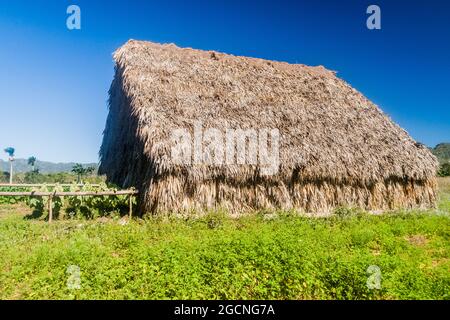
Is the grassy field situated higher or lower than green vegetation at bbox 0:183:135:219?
lower

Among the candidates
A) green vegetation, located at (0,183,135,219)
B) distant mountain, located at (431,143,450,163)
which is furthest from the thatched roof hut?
distant mountain, located at (431,143,450,163)

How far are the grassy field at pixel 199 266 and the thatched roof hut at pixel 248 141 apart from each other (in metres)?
2.41

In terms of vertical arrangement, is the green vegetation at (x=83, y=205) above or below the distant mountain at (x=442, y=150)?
below

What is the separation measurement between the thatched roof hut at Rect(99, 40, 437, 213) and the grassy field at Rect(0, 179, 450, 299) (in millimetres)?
2406

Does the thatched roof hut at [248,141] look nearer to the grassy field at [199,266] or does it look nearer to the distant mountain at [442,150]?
the grassy field at [199,266]

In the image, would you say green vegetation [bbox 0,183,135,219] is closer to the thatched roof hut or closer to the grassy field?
the thatched roof hut

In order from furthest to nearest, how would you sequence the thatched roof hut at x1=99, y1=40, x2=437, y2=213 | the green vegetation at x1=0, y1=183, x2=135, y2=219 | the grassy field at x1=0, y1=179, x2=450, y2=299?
the thatched roof hut at x1=99, y1=40, x2=437, y2=213, the green vegetation at x1=0, y1=183, x2=135, y2=219, the grassy field at x1=0, y1=179, x2=450, y2=299

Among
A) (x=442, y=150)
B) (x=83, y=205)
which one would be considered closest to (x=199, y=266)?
(x=83, y=205)

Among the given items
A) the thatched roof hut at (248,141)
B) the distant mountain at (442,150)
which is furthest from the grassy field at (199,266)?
the distant mountain at (442,150)

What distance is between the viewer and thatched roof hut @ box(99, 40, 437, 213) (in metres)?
11.0

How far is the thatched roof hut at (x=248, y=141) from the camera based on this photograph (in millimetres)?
10969

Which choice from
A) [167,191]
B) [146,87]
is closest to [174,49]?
[146,87]
